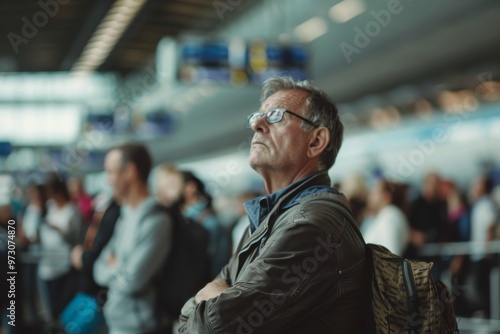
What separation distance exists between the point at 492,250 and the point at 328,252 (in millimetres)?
7656

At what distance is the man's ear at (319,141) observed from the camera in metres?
2.99

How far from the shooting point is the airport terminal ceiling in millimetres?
14703

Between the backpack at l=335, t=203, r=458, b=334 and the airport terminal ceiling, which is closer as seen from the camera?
the backpack at l=335, t=203, r=458, b=334

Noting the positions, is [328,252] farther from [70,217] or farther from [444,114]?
[444,114]

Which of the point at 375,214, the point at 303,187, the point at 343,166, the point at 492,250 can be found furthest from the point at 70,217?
the point at 343,166

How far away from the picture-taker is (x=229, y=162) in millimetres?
29312

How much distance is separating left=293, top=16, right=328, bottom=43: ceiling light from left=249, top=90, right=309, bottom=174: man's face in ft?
52.5

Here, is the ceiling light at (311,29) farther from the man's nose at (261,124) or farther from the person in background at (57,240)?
the man's nose at (261,124)

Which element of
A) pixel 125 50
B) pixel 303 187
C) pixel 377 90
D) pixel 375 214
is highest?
pixel 125 50

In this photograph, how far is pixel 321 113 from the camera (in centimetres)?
301

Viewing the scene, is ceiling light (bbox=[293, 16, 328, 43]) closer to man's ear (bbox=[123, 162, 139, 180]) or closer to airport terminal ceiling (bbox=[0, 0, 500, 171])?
airport terminal ceiling (bbox=[0, 0, 500, 171])

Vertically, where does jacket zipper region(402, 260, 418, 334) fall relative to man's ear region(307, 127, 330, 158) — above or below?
below

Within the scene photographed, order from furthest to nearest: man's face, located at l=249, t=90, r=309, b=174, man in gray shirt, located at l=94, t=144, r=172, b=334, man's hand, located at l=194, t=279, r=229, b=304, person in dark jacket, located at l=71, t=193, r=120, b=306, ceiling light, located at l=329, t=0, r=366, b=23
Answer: ceiling light, located at l=329, t=0, r=366, b=23, person in dark jacket, located at l=71, t=193, r=120, b=306, man in gray shirt, located at l=94, t=144, r=172, b=334, man's face, located at l=249, t=90, r=309, b=174, man's hand, located at l=194, t=279, r=229, b=304

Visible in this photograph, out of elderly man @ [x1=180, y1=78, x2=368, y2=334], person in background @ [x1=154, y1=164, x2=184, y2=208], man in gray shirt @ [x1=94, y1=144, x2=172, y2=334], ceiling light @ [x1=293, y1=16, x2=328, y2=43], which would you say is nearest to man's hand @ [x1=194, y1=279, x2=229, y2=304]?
elderly man @ [x1=180, y1=78, x2=368, y2=334]
